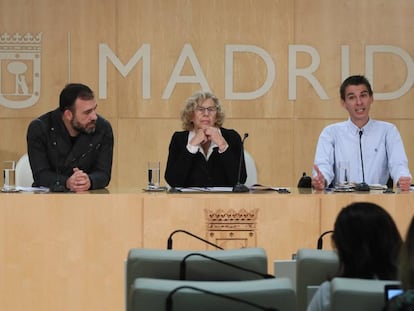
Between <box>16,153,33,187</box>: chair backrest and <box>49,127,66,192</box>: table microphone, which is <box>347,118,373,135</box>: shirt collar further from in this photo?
<box>16,153,33,187</box>: chair backrest

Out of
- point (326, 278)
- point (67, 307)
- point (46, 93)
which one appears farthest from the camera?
point (46, 93)

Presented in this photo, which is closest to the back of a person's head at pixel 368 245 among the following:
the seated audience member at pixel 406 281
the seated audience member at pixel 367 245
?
the seated audience member at pixel 367 245

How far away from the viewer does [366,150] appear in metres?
5.84

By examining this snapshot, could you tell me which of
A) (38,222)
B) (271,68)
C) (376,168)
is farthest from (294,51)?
(38,222)

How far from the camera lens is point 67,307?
Result: 4.57 m

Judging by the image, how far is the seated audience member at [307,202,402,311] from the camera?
8.63 feet

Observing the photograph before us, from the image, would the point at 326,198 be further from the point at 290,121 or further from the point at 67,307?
the point at 290,121

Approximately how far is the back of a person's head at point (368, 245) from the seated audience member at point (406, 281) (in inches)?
20.3

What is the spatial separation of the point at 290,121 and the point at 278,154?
322 mm

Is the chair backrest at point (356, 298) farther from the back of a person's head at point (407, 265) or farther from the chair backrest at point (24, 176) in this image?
the chair backrest at point (24, 176)

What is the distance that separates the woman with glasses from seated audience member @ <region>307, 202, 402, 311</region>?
9.64 feet

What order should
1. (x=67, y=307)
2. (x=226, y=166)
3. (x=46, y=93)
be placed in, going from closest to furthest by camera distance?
(x=67, y=307)
(x=226, y=166)
(x=46, y=93)

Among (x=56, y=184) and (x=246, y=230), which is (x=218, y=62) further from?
(x=246, y=230)

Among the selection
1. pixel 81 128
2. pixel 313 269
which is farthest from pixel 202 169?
pixel 313 269
